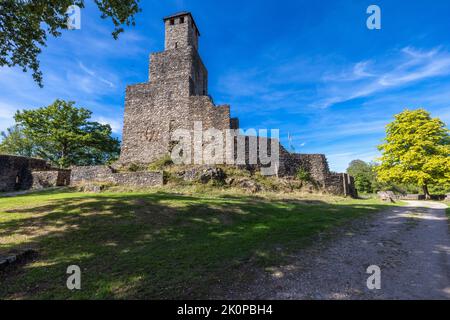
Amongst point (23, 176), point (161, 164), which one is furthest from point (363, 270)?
point (23, 176)

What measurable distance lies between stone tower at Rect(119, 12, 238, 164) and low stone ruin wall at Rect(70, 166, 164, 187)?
4148 mm

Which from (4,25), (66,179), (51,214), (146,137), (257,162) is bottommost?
(51,214)

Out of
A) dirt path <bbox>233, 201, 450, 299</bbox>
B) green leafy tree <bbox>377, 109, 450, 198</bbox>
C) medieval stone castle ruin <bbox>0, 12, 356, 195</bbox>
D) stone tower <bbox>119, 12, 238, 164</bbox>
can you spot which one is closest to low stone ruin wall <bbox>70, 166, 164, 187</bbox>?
medieval stone castle ruin <bbox>0, 12, 356, 195</bbox>

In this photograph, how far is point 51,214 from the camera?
897 cm

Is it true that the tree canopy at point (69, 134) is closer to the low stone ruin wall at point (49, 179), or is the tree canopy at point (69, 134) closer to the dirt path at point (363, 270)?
the low stone ruin wall at point (49, 179)

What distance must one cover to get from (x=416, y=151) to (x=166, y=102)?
28.3 metres

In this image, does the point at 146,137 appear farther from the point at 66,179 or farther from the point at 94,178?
the point at 66,179

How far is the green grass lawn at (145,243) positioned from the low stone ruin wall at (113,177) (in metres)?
7.65

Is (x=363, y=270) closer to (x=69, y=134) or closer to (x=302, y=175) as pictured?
(x=302, y=175)

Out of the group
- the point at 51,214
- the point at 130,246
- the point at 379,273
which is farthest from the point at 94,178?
the point at 379,273

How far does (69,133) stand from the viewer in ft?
97.2

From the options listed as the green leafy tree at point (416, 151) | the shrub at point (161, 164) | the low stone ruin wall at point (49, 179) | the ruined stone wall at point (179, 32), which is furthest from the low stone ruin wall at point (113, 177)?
the green leafy tree at point (416, 151)
